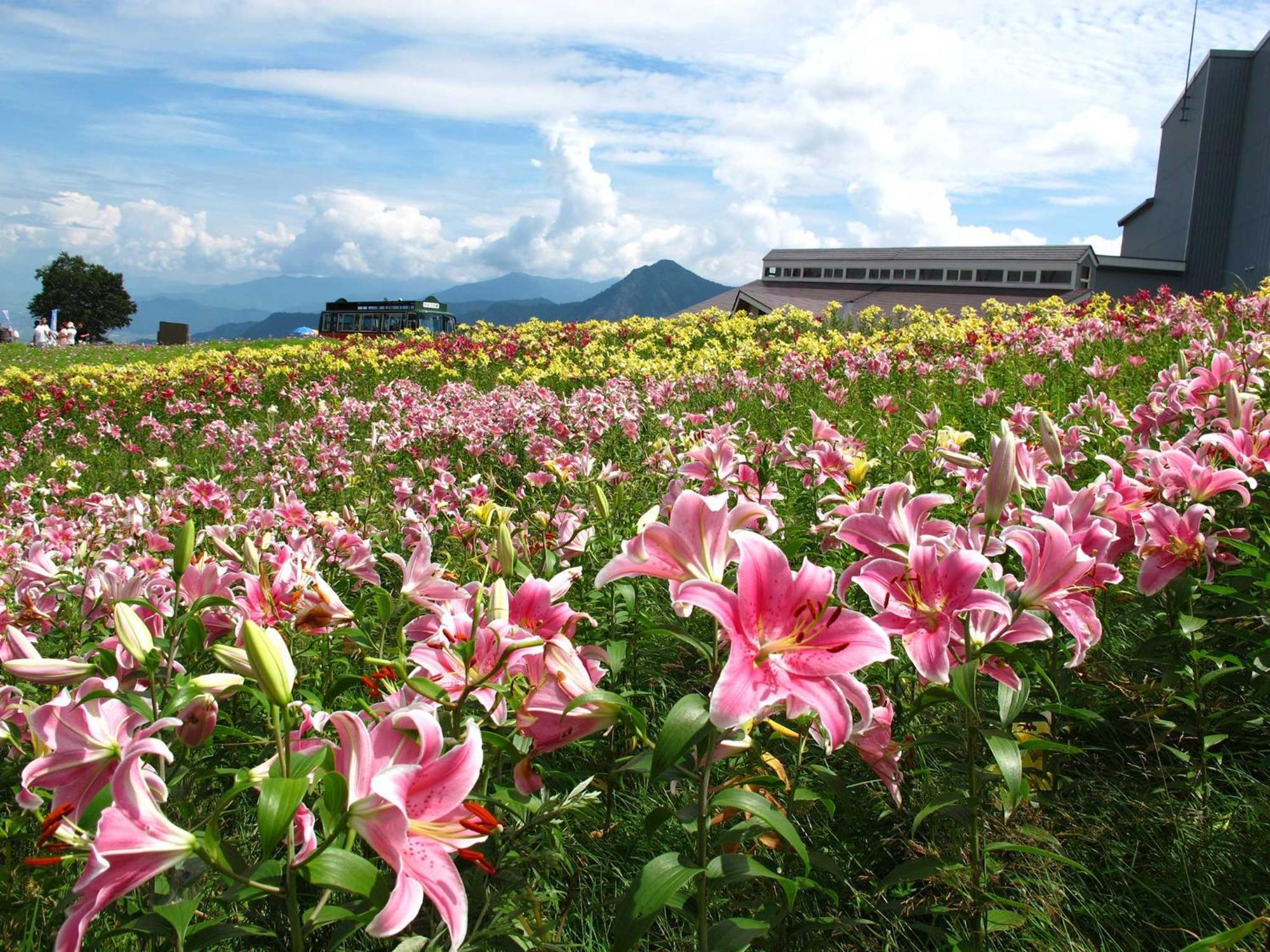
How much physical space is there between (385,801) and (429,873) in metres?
0.10

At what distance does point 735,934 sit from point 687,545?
24.4 inches

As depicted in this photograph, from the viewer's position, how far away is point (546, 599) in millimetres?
1367

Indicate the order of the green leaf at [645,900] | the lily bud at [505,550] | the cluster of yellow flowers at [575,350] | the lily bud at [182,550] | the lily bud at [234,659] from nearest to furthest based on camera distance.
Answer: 1. the green leaf at [645,900]
2. the lily bud at [234,659]
3. the lily bud at [182,550]
4. the lily bud at [505,550]
5. the cluster of yellow flowers at [575,350]

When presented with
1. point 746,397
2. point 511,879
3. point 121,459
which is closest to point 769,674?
point 511,879

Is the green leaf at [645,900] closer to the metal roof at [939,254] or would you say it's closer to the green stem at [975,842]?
the green stem at [975,842]

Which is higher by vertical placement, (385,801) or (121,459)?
(385,801)

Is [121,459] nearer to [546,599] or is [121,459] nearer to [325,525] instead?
[325,525]

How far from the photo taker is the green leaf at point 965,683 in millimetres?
1189

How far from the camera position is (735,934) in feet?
4.08

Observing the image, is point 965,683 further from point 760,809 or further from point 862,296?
point 862,296

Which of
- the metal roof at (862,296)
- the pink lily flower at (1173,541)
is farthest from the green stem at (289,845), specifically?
the metal roof at (862,296)

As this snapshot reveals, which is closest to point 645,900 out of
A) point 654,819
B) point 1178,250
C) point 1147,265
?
point 654,819

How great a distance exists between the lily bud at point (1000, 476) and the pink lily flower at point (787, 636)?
606 mm

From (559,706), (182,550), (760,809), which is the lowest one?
(760,809)
